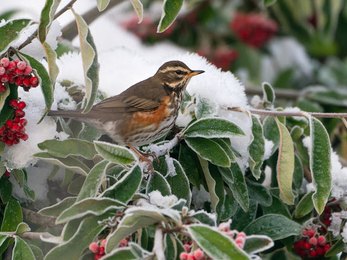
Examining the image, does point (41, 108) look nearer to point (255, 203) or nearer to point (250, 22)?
point (255, 203)

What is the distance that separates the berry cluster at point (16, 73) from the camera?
1422mm

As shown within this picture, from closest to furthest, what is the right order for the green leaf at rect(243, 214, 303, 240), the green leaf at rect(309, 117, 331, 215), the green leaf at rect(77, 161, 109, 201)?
the green leaf at rect(77, 161, 109, 201) → the green leaf at rect(309, 117, 331, 215) → the green leaf at rect(243, 214, 303, 240)

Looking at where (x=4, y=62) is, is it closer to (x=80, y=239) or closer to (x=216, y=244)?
(x=80, y=239)

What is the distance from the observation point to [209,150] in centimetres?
160

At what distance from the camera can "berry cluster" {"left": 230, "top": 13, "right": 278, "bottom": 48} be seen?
15.2 ft

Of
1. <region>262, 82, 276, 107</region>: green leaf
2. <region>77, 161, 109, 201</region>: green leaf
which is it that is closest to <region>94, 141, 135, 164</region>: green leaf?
<region>77, 161, 109, 201</region>: green leaf

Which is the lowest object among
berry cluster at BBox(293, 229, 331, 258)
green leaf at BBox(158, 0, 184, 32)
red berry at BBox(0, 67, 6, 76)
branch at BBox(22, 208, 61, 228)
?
berry cluster at BBox(293, 229, 331, 258)

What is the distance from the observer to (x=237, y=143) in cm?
183

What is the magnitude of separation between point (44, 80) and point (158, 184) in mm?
435

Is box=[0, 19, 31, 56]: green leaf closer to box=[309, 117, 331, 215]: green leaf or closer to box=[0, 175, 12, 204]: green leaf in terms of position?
box=[0, 175, 12, 204]: green leaf

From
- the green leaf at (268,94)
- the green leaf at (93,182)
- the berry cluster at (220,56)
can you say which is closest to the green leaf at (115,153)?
the green leaf at (93,182)

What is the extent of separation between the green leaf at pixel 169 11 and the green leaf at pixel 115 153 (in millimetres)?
353

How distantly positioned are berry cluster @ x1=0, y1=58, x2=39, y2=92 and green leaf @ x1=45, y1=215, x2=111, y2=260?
17.4 inches

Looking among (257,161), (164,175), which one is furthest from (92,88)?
(257,161)
